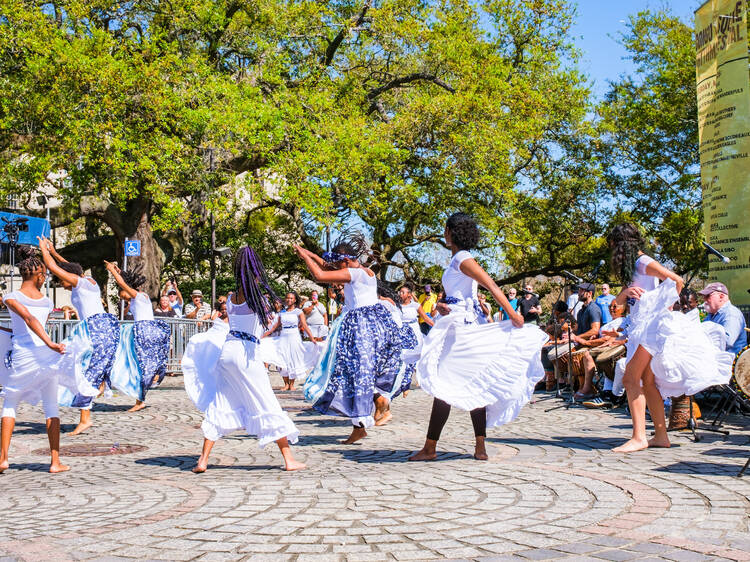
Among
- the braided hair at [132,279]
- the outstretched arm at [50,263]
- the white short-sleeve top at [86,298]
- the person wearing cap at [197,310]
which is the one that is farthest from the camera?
the person wearing cap at [197,310]

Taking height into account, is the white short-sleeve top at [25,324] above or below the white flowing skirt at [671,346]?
above

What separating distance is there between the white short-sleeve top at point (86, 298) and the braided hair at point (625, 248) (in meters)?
6.36

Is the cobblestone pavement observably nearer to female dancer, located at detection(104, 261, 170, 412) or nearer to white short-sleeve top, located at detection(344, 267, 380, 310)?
white short-sleeve top, located at detection(344, 267, 380, 310)

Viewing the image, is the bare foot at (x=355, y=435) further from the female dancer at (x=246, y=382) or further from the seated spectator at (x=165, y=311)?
the seated spectator at (x=165, y=311)

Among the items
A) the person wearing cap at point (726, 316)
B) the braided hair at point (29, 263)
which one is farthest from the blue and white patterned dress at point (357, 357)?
the person wearing cap at point (726, 316)

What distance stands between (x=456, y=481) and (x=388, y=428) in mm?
3489

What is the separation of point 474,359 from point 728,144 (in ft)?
23.9

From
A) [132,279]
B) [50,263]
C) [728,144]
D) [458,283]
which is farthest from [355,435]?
[728,144]

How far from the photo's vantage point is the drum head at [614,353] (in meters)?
11.0

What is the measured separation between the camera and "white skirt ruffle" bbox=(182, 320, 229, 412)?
23.4 ft

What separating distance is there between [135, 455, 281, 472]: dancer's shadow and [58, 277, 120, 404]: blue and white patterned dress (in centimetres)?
307

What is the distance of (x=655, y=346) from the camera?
7375 millimetres

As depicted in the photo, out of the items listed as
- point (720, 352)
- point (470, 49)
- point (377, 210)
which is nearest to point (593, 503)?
point (720, 352)

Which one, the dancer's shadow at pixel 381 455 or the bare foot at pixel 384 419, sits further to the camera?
the bare foot at pixel 384 419
